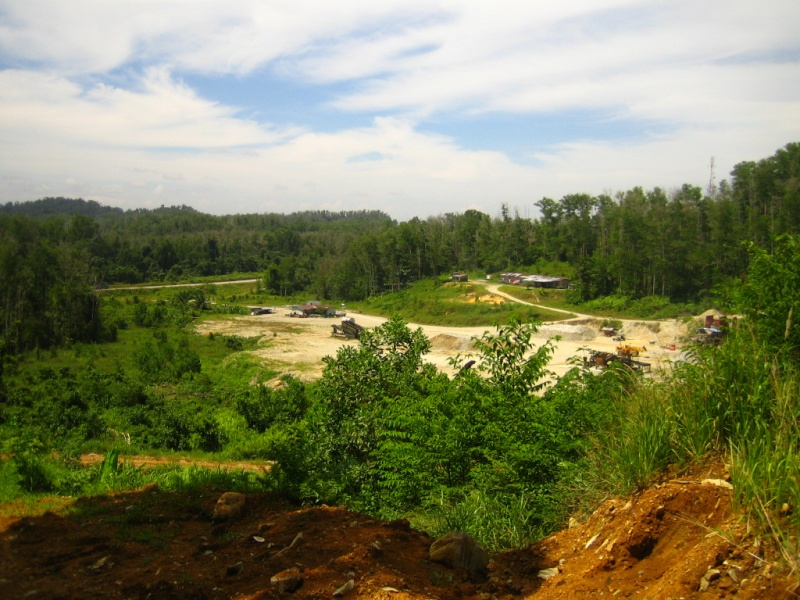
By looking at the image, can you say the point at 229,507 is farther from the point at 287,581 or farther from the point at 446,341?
the point at 446,341

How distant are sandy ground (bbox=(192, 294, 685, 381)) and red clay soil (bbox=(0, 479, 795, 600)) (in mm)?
30512

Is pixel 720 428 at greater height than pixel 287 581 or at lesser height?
greater

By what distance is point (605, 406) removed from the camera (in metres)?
8.16

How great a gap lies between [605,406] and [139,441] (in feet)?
54.3

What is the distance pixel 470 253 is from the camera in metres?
95.7

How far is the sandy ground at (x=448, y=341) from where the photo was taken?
4047cm

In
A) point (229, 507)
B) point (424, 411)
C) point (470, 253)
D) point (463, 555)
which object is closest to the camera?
point (463, 555)

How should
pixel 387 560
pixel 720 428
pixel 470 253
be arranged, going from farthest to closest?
pixel 470 253 → pixel 720 428 → pixel 387 560

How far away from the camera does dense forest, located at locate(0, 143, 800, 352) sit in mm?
51406

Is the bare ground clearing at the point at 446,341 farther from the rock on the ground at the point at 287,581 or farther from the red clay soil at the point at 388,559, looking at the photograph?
the rock on the ground at the point at 287,581

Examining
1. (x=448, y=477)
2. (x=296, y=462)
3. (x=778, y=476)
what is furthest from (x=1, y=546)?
(x=778, y=476)

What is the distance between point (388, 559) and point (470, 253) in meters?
92.1

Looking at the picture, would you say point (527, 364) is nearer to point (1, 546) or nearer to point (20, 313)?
point (1, 546)

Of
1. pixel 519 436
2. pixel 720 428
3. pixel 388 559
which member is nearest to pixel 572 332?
pixel 519 436
